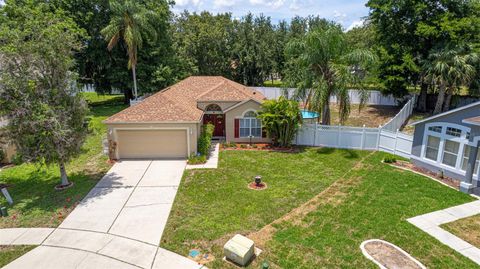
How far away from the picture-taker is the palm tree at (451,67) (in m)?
21.6

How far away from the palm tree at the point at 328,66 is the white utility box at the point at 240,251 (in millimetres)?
11220

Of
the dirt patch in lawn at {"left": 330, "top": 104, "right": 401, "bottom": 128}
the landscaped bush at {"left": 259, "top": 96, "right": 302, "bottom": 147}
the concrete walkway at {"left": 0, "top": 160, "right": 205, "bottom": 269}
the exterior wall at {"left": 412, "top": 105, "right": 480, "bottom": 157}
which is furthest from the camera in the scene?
the dirt patch in lawn at {"left": 330, "top": 104, "right": 401, "bottom": 128}

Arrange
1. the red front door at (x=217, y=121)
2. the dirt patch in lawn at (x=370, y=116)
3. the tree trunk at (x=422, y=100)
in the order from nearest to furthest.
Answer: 1. the red front door at (x=217, y=121)
2. the dirt patch in lawn at (x=370, y=116)
3. the tree trunk at (x=422, y=100)

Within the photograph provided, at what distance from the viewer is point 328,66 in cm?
1750

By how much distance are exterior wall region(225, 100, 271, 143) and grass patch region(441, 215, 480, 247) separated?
38.6ft

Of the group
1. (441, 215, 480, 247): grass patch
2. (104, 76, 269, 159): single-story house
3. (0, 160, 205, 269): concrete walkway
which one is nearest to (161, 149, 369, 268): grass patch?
(0, 160, 205, 269): concrete walkway

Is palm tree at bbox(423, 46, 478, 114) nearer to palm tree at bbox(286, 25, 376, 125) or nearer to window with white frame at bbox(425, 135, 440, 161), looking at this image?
palm tree at bbox(286, 25, 376, 125)

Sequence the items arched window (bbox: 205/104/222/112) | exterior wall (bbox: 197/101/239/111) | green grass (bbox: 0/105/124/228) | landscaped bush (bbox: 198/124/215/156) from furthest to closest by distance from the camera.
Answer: arched window (bbox: 205/104/222/112) → exterior wall (bbox: 197/101/239/111) → landscaped bush (bbox: 198/124/215/156) → green grass (bbox: 0/105/124/228)

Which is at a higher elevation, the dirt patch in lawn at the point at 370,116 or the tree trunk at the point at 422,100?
the tree trunk at the point at 422,100

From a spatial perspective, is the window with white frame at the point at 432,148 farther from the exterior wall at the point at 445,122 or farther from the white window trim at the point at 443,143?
the exterior wall at the point at 445,122

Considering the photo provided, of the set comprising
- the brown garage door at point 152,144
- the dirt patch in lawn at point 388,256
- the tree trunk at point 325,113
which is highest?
the tree trunk at point 325,113

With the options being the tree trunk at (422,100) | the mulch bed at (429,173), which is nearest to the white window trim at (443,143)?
the mulch bed at (429,173)

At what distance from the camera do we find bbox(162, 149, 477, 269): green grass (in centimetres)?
830

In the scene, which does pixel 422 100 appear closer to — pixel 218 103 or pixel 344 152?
pixel 344 152
